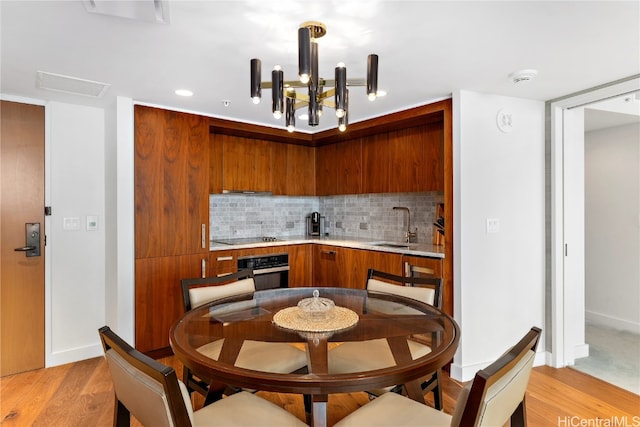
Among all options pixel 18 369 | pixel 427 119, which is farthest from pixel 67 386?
pixel 427 119

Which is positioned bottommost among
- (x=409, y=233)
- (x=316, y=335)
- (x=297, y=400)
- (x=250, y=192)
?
(x=297, y=400)

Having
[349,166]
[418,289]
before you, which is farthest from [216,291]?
[349,166]

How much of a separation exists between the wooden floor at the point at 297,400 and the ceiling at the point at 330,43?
221cm

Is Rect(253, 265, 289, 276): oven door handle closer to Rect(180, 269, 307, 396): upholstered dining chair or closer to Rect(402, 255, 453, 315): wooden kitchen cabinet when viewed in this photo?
Rect(180, 269, 307, 396): upholstered dining chair

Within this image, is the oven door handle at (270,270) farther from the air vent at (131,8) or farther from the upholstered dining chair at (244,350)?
the air vent at (131,8)

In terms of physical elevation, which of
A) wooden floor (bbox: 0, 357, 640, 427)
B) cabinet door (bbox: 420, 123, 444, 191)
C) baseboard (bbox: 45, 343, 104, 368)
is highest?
cabinet door (bbox: 420, 123, 444, 191)

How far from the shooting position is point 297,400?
2.54m

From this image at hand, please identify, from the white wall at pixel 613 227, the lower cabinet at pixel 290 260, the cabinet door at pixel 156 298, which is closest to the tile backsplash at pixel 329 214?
the lower cabinet at pixel 290 260

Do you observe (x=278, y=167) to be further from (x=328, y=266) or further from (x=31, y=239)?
(x=31, y=239)

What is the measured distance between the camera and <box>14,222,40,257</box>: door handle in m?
3.00

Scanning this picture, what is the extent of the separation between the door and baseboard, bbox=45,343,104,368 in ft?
0.22

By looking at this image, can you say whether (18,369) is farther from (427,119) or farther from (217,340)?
(427,119)

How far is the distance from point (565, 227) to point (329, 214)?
2760 millimetres

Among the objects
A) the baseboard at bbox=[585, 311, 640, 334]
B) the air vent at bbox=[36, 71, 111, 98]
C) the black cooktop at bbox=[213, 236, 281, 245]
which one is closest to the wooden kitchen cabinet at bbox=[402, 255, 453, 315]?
the black cooktop at bbox=[213, 236, 281, 245]
